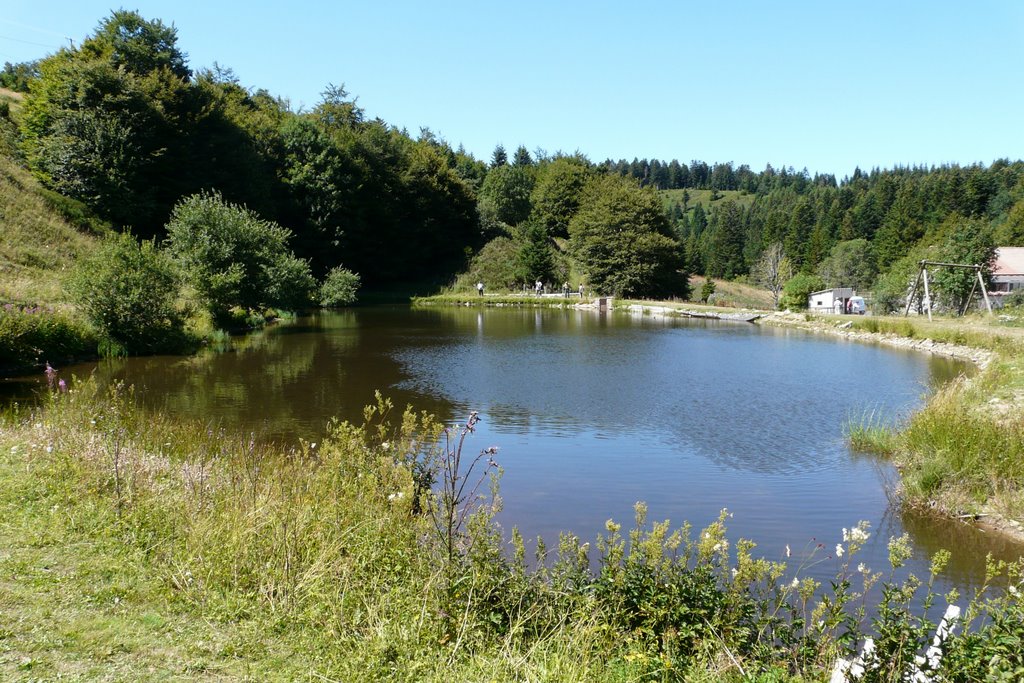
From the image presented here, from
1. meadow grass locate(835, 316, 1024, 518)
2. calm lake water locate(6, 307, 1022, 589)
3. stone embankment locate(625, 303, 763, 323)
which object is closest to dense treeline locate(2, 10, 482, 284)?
calm lake water locate(6, 307, 1022, 589)

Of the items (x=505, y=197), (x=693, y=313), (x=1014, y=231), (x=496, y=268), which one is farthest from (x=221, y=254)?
(x=1014, y=231)

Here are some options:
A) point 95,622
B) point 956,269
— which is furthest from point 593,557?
point 956,269

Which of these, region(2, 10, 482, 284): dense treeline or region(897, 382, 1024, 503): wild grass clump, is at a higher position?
region(2, 10, 482, 284): dense treeline

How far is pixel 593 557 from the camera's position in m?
7.44

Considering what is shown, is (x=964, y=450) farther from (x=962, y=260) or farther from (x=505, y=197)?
(x=505, y=197)

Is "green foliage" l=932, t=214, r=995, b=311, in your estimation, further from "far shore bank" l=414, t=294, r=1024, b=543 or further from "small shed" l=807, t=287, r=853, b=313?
"small shed" l=807, t=287, r=853, b=313

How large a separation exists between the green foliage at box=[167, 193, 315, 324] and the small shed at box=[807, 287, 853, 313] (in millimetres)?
33253

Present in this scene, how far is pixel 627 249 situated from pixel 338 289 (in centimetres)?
2415

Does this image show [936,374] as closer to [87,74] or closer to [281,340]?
[281,340]

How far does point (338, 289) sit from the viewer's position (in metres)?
52.7

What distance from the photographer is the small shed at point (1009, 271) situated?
155 ft

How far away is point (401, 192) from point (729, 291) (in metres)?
37.4

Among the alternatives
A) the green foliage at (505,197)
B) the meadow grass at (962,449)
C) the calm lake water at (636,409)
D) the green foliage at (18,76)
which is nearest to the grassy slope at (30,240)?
the calm lake water at (636,409)

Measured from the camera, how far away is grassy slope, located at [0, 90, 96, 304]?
24422mm
